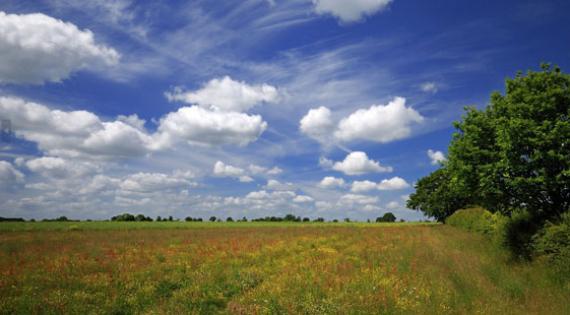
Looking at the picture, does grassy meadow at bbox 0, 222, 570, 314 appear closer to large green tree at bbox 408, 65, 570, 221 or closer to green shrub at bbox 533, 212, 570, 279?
green shrub at bbox 533, 212, 570, 279

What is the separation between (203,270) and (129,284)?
3640mm

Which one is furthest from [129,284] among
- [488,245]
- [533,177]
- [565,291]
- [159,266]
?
[488,245]

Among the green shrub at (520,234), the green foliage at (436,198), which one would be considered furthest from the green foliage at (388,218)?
the green shrub at (520,234)

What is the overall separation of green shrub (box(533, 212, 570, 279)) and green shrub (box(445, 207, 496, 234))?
27.7 ft

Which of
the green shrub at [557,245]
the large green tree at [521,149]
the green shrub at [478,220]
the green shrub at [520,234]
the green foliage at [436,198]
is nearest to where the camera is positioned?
the green shrub at [557,245]

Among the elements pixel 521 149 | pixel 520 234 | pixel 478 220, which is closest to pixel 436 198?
pixel 478 220

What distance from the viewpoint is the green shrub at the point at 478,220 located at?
93.1 ft

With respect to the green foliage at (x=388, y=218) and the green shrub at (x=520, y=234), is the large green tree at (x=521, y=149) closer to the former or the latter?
the green shrub at (x=520, y=234)

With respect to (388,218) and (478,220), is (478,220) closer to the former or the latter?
(478,220)

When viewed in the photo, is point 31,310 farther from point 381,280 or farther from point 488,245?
point 488,245

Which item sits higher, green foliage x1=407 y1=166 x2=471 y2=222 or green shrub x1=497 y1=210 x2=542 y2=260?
green foliage x1=407 y1=166 x2=471 y2=222

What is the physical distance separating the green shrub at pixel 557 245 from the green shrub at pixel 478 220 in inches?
333

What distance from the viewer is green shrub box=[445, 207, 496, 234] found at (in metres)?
28.4

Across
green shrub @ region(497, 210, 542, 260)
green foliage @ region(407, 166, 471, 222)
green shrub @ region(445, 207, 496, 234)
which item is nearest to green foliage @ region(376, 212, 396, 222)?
green foliage @ region(407, 166, 471, 222)
